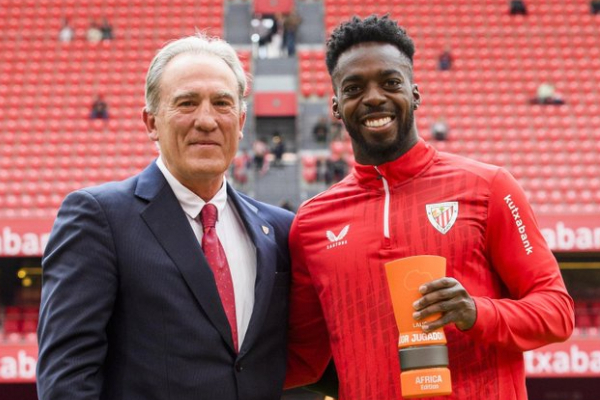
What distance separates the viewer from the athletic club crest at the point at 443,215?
7.93 feet

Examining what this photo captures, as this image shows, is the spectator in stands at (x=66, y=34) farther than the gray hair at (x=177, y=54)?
Yes

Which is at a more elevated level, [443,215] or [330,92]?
[330,92]

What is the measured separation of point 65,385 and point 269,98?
13.1 m

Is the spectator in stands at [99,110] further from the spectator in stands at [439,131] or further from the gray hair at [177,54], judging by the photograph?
the gray hair at [177,54]

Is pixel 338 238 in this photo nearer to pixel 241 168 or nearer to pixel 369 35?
pixel 369 35

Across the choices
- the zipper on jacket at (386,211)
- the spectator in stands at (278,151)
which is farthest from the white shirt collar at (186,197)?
the spectator in stands at (278,151)

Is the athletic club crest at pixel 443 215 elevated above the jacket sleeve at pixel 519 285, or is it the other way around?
the athletic club crest at pixel 443 215

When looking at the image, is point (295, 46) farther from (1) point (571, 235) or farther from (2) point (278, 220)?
(2) point (278, 220)

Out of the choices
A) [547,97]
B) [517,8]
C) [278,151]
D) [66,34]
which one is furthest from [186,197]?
[517,8]

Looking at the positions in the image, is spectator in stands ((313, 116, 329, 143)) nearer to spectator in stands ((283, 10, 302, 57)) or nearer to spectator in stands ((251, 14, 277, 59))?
spectator in stands ((283, 10, 302, 57))

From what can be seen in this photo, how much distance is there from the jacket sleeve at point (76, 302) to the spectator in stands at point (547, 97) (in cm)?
1327

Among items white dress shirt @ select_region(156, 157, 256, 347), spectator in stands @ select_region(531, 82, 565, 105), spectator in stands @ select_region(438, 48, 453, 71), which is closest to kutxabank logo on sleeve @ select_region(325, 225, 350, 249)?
white dress shirt @ select_region(156, 157, 256, 347)

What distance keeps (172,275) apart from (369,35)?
0.93 meters

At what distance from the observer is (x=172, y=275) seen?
7.70 ft
